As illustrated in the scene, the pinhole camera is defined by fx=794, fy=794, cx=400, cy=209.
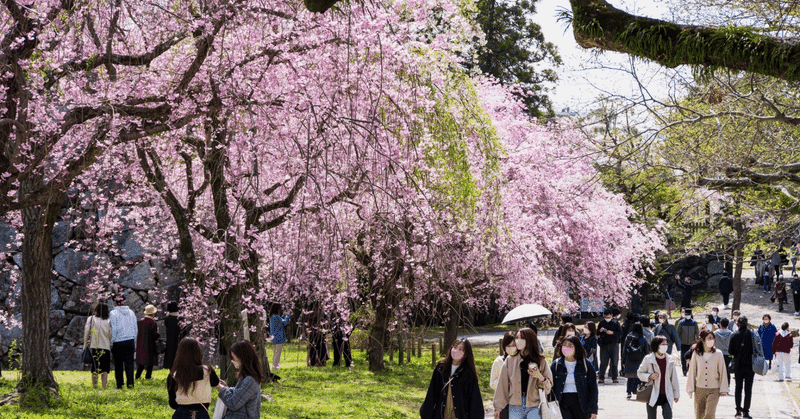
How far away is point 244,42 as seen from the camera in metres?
8.27

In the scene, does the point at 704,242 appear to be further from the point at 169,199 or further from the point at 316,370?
the point at 169,199

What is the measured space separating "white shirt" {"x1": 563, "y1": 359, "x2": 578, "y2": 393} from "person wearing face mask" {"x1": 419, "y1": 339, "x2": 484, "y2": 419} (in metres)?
1.42

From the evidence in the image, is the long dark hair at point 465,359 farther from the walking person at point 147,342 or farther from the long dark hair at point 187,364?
the walking person at point 147,342

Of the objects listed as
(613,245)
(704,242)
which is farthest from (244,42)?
(613,245)

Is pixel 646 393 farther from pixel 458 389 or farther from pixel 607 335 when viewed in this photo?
pixel 607 335

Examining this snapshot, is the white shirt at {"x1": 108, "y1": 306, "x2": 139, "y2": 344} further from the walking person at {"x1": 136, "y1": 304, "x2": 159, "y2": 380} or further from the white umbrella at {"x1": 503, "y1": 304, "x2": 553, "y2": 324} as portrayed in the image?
the white umbrella at {"x1": 503, "y1": 304, "x2": 553, "y2": 324}

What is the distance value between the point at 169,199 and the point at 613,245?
16.3 m

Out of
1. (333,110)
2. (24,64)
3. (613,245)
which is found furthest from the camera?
(613,245)

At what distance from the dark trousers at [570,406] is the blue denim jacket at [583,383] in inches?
1.6

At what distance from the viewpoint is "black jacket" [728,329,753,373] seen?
43.5 ft

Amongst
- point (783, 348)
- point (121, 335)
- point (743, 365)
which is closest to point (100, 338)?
point (121, 335)

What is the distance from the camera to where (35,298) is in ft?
37.9

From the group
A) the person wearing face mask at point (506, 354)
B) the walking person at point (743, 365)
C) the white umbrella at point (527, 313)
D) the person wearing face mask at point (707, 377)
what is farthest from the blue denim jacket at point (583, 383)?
the walking person at point (743, 365)

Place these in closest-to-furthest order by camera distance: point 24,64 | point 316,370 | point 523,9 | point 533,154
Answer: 1. point 24,64
2. point 316,370
3. point 533,154
4. point 523,9
